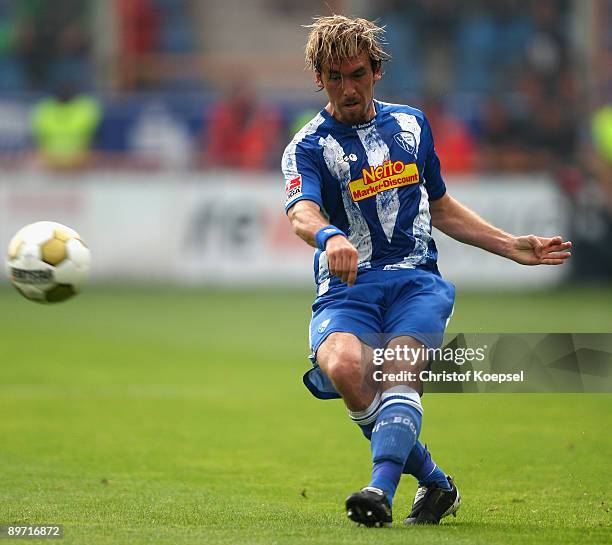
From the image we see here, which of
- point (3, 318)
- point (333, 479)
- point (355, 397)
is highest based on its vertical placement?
point (355, 397)

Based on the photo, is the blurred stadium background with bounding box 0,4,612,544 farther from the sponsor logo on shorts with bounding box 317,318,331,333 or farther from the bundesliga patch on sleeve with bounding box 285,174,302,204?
the bundesliga patch on sleeve with bounding box 285,174,302,204

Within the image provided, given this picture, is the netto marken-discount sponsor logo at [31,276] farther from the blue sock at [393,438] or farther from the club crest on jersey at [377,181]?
the blue sock at [393,438]

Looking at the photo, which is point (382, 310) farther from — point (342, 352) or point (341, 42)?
point (341, 42)

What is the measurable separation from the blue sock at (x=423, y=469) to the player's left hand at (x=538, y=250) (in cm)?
98

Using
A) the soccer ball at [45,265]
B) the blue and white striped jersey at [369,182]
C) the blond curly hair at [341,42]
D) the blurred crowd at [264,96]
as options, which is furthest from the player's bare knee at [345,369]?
the blurred crowd at [264,96]

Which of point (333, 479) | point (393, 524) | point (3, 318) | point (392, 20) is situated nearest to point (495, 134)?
point (392, 20)

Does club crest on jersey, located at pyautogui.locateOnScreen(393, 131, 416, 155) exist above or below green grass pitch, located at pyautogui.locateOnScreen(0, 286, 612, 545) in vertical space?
above

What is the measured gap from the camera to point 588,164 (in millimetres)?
18750

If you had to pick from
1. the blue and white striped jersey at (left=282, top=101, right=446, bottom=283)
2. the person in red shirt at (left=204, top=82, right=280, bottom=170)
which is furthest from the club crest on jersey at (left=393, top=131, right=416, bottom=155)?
the person in red shirt at (left=204, top=82, right=280, bottom=170)

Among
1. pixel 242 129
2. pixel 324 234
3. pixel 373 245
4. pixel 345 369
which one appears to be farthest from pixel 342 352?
pixel 242 129

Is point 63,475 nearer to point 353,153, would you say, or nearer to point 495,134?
point 353,153

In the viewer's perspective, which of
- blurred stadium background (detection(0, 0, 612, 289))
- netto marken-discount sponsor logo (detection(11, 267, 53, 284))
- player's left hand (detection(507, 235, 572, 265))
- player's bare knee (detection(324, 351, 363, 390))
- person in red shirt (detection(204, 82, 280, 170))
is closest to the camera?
player's bare knee (detection(324, 351, 363, 390))

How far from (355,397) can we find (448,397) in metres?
4.97

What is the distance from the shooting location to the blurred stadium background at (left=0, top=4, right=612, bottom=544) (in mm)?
6527
